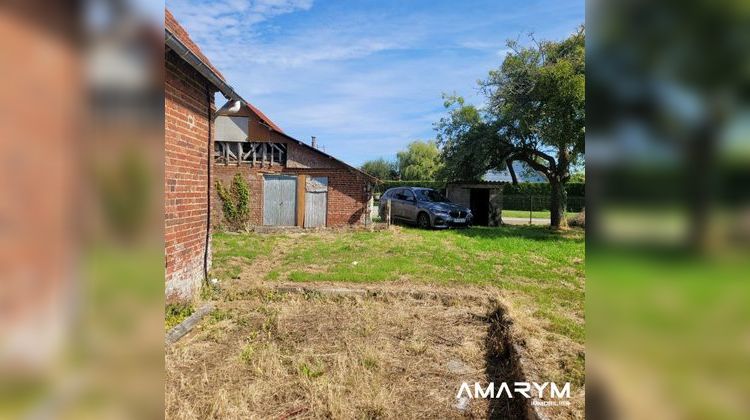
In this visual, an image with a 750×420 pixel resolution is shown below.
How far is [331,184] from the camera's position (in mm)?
16875

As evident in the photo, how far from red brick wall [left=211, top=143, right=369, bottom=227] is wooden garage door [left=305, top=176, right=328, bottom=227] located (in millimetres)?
219

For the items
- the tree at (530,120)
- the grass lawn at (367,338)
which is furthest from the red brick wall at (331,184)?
the grass lawn at (367,338)

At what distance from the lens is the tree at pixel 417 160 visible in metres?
54.6

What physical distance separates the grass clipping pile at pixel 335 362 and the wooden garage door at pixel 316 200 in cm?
1114

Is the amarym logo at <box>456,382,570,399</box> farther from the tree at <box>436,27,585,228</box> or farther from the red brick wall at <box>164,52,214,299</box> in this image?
the tree at <box>436,27,585,228</box>

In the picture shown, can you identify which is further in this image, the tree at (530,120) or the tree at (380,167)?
the tree at (380,167)

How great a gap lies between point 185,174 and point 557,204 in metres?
16.7

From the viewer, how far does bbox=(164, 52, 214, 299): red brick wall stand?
4672mm
